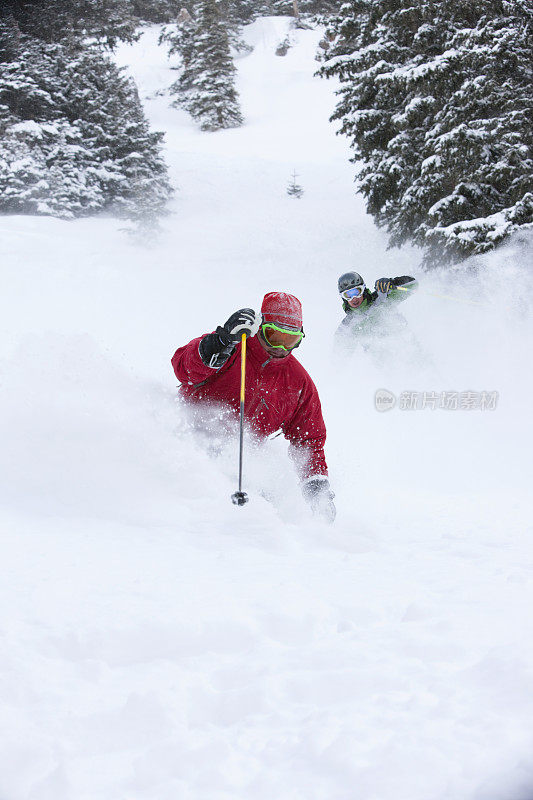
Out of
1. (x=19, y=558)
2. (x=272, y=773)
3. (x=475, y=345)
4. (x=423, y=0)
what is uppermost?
(x=423, y=0)

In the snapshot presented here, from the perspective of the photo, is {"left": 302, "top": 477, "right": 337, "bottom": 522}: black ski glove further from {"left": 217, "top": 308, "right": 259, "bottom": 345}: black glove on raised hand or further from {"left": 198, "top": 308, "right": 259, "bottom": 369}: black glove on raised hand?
{"left": 217, "top": 308, "right": 259, "bottom": 345}: black glove on raised hand

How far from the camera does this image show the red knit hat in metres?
4.26

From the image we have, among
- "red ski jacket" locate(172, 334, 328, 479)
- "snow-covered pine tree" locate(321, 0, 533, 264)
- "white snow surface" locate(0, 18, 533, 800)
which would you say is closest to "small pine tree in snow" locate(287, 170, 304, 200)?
"snow-covered pine tree" locate(321, 0, 533, 264)

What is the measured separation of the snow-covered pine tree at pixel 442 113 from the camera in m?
9.27

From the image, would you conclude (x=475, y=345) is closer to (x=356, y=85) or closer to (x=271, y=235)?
(x=356, y=85)

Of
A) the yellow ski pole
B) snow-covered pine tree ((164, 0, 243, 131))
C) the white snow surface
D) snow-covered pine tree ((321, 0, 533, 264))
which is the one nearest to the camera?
the white snow surface

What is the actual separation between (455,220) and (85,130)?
1371 centimetres

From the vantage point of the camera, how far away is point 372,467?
710cm

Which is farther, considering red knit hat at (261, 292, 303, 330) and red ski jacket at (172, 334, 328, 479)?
red ski jacket at (172, 334, 328, 479)

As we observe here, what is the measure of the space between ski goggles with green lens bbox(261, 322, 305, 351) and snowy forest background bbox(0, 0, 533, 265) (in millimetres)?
6264

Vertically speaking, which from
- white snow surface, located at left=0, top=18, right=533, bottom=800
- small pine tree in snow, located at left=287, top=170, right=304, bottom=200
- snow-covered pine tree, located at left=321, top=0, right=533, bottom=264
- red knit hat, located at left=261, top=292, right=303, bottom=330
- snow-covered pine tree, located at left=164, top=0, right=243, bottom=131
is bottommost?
white snow surface, located at left=0, top=18, right=533, bottom=800

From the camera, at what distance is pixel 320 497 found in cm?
447

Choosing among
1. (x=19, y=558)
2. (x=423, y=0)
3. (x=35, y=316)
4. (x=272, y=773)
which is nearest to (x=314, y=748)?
(x=272, y=773)

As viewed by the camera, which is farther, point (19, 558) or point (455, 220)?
point (455, 220)
